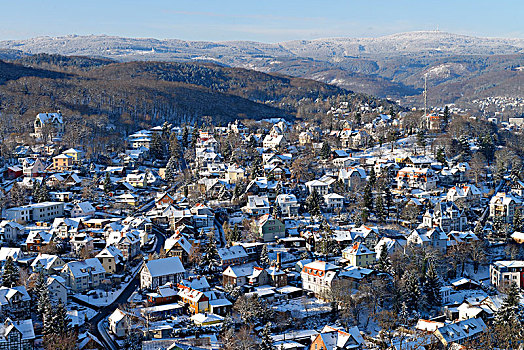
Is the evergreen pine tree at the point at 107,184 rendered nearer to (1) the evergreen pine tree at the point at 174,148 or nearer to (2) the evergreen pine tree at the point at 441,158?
(1) the evergreen pine tree at the point at 174,148

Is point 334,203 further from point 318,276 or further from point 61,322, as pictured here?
point 61,322

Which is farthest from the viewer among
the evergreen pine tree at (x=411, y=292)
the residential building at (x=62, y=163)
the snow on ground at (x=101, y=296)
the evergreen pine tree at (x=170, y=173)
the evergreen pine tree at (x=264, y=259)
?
the evergreen pine tree at (x=170, y=173)

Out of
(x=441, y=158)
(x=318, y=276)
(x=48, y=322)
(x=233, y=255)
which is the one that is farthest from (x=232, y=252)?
(x=441, y=158)

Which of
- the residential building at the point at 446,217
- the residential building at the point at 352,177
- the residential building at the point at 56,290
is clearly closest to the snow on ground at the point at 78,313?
the residential building at the point at 56,290

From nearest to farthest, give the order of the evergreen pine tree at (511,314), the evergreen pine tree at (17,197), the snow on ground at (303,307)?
1. the evergreen pine tree at (511,314)
2. the snow on ground at (303,307)
3. the evergreen pine tree at (17,197)

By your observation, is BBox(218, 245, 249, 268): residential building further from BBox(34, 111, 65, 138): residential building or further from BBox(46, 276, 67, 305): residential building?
BBox(34, 111, 65, 138): residential building

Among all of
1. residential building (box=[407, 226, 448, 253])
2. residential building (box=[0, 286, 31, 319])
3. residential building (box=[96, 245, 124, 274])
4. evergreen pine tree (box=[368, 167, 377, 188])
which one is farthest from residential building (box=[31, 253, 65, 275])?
evergreen pine tree (box=[368, 167, 377, 188])

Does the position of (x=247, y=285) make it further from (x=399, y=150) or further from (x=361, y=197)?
(x=399, y=150)
